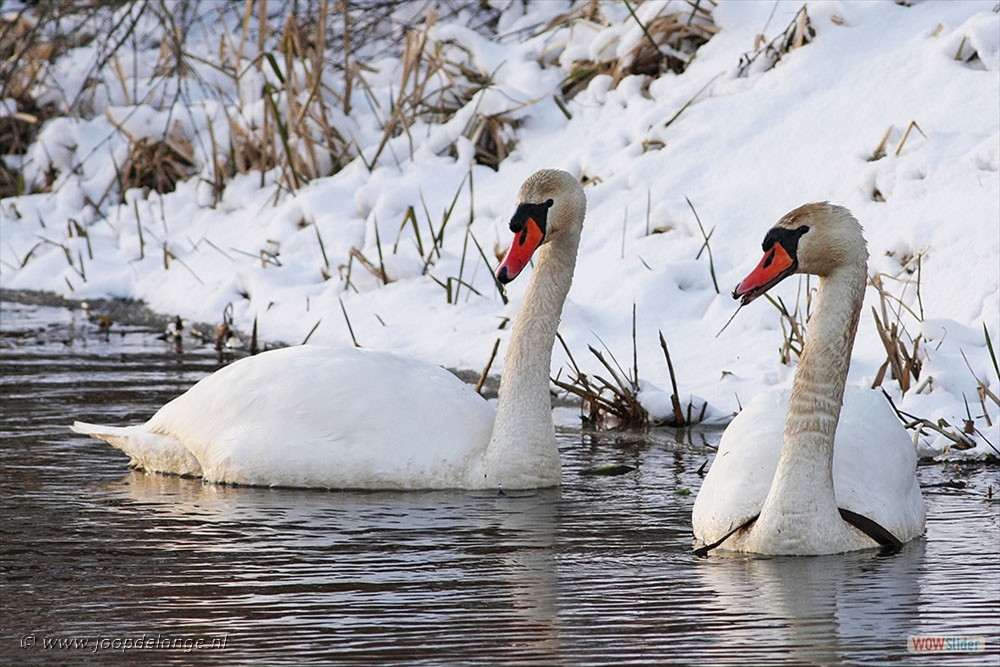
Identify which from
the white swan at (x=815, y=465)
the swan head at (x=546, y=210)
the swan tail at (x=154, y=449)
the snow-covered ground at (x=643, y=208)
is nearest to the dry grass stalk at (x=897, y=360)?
the snow-covered ground at (x=643, y=208)

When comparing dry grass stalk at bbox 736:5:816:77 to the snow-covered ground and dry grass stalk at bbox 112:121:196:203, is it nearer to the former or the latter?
the snow-covered ground

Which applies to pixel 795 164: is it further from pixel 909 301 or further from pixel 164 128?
pixel 164 128

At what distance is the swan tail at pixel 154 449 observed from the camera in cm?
668

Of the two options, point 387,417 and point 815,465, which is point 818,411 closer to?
point 815,465

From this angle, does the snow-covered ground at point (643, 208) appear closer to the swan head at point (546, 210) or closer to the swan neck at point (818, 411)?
the swan head at point (546, 210)

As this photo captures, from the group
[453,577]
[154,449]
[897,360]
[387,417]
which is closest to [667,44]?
[897,360]

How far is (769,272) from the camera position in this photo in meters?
4.73

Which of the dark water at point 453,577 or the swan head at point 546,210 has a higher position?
the swan head at point 546,210

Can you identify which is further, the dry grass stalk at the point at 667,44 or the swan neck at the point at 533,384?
the dry grass stalk at the point at 667,44

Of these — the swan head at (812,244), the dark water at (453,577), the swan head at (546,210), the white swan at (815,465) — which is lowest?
the dark water at (453,577)

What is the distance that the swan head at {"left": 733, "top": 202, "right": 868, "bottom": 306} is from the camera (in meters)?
4.76

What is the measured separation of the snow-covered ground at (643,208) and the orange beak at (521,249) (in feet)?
4.04

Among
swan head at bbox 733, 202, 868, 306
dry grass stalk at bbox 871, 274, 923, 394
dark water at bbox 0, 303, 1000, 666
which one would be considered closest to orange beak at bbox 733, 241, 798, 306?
swan head at bbox 733, 202, 868, 306

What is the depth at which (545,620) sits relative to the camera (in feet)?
13.6
